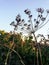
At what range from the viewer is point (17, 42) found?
897 inches

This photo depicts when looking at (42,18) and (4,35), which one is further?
(4,35)

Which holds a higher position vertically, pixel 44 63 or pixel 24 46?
pixel 24 46

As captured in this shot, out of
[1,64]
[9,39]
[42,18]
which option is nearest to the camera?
[42,18]

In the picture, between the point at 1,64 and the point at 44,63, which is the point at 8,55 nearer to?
the point at 1,64

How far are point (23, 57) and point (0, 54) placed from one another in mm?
1774

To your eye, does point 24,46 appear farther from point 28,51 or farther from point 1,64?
point 1,64

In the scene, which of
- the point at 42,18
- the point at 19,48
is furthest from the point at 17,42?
the point at 42,18

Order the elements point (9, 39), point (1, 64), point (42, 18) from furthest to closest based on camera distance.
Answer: point (9, 39) → point (1, 64) → point (42, 18)

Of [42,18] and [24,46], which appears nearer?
[42,18]

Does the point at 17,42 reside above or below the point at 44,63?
above

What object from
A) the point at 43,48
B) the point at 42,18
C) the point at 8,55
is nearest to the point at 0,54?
the point at 8,55

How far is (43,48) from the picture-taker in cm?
2289

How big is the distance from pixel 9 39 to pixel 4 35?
66 centimetres

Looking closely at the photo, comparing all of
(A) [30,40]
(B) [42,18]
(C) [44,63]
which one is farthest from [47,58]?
(B) [42,18]
